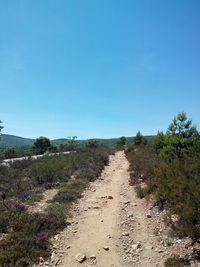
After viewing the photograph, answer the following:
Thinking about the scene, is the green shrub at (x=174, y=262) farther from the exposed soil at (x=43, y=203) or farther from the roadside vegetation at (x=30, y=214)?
the exposed soil at (x=43, y=203)

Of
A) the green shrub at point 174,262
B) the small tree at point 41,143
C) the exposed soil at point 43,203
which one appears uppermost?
the small tree at point 41,143

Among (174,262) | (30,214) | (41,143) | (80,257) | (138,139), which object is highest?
(138,139)

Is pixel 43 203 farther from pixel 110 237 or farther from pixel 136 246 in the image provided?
pixel 136 246

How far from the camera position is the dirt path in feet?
15.4

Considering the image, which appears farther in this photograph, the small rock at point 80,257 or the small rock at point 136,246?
the small rock at point 136,246

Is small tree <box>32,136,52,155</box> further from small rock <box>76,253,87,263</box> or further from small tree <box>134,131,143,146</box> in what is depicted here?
small rock <box>76,253,87,263</box>

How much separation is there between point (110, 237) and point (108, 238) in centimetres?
9

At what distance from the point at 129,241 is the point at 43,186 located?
276 inches

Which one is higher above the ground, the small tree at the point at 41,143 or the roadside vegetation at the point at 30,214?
the small tree at the point at 41,143

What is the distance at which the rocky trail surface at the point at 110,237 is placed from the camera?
4.69 m

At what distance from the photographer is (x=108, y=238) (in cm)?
566

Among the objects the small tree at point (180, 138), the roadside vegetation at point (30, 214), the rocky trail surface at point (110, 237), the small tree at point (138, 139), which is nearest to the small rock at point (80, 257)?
the rocky trail surface at point (110, 237)

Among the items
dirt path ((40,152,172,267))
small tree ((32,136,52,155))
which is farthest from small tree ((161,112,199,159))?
small tree ((32,136,52,155))

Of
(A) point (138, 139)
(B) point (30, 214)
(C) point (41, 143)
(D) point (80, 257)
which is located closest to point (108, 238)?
(D) point (80, 257)
